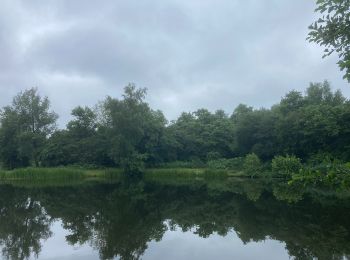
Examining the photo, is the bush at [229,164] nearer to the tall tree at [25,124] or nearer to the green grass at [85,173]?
the green grass at [85,173]

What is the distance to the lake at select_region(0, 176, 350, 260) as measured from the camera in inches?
417

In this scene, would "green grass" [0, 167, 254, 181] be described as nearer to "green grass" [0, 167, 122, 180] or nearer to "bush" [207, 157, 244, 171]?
"green grass" [0, 167, 122, 180]

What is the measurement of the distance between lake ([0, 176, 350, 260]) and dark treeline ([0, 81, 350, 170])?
75.1 ft

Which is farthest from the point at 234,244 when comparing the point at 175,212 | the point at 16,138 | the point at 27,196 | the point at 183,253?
the point at 16,138

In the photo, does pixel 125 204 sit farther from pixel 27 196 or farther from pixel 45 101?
pixel 45 101

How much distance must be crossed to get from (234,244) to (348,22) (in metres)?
9.48

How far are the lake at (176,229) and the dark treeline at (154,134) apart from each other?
22.9 metres

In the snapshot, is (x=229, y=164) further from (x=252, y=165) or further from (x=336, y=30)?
(x=336, y=30)

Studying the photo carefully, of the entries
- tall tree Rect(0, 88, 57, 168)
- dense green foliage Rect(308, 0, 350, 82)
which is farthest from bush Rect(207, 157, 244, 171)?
dense green foliage Rect(308, 0, 350, 82)

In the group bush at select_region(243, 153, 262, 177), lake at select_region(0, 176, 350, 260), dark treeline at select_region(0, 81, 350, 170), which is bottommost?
lake at select_region(0, 176, 350, 260)

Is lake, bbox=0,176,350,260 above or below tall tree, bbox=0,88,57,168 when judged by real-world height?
below

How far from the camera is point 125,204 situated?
66.3 feet

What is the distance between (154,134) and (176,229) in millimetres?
37125

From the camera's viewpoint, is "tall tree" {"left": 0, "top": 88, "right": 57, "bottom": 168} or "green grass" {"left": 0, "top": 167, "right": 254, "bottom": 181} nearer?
"green grass" {"left": 0, "top": 167, "right": 254, "bottom": 181}
